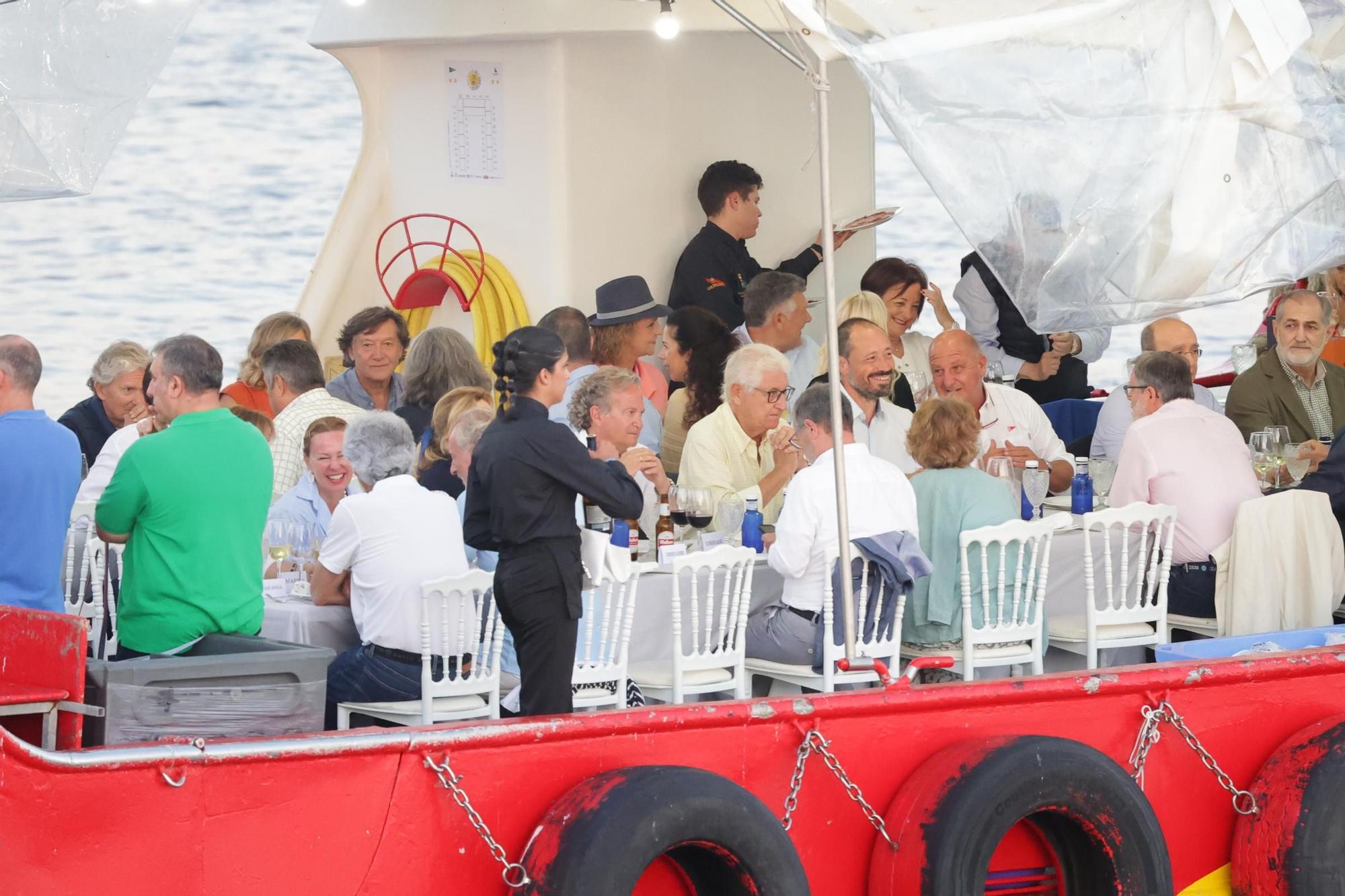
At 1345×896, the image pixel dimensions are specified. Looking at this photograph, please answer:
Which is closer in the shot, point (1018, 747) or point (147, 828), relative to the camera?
point (147, 828)

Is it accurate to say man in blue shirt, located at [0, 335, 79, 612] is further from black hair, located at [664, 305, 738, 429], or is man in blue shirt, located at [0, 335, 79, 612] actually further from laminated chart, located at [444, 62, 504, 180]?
laminated chart, located at [444, 62, 504, 180]

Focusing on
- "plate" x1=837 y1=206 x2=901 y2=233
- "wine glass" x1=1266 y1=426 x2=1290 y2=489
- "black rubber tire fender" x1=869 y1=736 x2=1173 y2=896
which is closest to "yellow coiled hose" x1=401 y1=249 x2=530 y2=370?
"plate" x1=837 y1=206 x2=901 y2=233

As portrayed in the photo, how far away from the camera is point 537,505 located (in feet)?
14.3

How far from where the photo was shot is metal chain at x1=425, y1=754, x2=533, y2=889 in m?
3.59

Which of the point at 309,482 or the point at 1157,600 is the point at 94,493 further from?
the point at 1157,600

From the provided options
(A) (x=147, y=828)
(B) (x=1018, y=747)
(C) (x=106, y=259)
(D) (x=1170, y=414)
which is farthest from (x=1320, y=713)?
(C) (x=106, y=259)

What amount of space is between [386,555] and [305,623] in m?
0.44

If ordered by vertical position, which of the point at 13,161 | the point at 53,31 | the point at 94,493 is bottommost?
the point at 94,493

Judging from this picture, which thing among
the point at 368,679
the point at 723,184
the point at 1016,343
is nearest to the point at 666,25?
the point at 723,184

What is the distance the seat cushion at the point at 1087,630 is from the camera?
19.4ft

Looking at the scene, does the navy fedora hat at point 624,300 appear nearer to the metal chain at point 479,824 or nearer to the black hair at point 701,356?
the black hair at point 701,356

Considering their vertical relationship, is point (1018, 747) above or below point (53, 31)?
below

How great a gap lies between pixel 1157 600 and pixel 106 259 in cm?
1823

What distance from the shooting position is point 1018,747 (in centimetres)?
399
